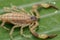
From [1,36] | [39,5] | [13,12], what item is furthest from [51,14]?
[1,36]

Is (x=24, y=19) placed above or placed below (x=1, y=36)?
above

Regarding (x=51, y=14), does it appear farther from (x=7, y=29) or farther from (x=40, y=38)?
(x=7, y=29)

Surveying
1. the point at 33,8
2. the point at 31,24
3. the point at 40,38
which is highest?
the point at 33,8

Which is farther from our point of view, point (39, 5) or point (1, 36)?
point (39, 5)

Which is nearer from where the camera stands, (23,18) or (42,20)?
(23,18)

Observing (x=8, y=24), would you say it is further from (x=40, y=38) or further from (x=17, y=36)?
(x=40, y=38)

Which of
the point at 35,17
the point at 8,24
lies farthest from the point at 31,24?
the point at 8,24
